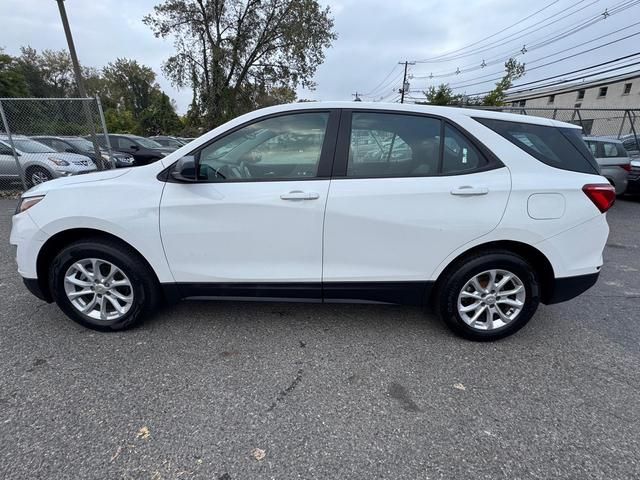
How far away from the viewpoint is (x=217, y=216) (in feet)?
7.77

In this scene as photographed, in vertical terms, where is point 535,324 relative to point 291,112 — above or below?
below

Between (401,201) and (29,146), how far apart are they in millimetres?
9574

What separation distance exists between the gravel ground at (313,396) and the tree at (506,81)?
28.2 m

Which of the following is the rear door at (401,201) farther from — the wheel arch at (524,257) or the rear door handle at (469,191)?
the wheel arch at (524,257)

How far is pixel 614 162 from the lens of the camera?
7.57 meters

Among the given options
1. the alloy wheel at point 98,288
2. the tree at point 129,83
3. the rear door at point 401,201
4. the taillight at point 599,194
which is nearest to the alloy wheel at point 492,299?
the rear door at point 401,201

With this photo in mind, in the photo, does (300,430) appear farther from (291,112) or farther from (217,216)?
(291,112)

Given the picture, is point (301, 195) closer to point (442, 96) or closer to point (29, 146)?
point (29, 146)

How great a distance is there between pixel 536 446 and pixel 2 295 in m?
4.48

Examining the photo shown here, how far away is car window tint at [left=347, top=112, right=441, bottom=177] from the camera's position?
93.6 inches

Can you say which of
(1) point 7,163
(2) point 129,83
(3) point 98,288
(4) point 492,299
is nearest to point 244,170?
(3) point 98,288

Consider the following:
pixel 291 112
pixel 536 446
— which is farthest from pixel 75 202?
pixel 536 446

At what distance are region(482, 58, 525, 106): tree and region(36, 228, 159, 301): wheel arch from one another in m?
29.8

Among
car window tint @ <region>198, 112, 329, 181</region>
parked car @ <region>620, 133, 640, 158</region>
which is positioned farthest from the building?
car window tint @ <region>198, 112, 329, 181</region>
